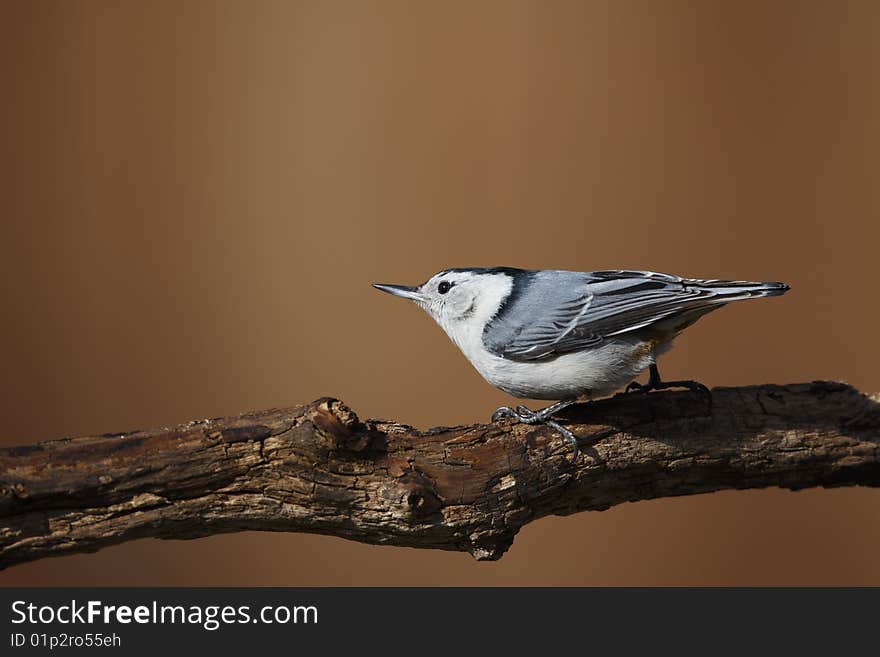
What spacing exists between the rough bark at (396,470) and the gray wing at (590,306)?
0.16 metres

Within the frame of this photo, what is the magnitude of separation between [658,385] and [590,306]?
253 mm

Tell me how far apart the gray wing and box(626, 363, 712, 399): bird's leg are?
0.17 meters

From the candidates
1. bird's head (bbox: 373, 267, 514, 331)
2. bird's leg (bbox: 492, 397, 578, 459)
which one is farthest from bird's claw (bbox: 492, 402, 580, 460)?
bird's head (bbox: 373, 267, 514, 331)

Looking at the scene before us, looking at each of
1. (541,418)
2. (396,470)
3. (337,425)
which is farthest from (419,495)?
(541,418)

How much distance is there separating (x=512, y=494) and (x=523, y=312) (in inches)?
13.4

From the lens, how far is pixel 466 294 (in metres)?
1.64

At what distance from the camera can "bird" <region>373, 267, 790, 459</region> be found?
1.49m

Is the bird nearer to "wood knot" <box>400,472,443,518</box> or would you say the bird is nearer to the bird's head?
the bird's head

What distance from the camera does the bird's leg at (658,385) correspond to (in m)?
1.64

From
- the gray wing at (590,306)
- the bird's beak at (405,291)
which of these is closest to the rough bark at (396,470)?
the gray wing at (590,306)

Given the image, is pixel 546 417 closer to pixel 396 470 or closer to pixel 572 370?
pixel 572 370

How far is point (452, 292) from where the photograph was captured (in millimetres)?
1651

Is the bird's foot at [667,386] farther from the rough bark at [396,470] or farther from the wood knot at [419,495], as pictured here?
the wood knot at [419,495]
